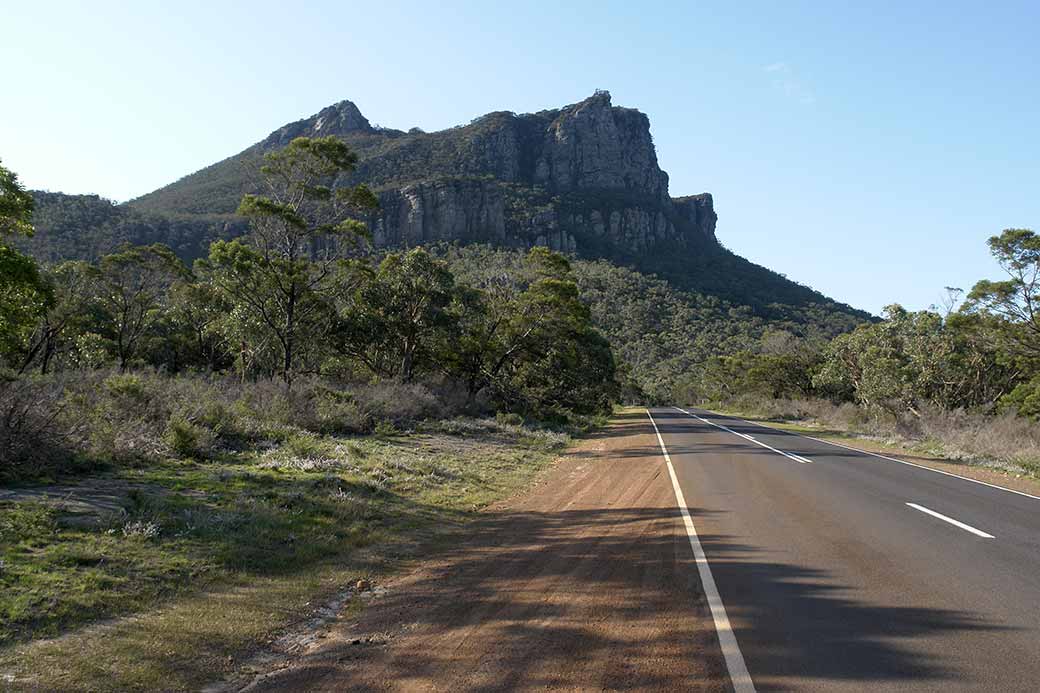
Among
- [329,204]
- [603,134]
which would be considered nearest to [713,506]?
[329,204]

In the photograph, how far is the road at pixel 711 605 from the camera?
455cm

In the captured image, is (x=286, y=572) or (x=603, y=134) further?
(x=603, y=134)

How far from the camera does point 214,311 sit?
125ft

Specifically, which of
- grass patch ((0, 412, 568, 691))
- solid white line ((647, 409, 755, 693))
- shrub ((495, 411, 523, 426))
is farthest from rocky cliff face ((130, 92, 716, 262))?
solid white line ((647, 409, 755, 693))

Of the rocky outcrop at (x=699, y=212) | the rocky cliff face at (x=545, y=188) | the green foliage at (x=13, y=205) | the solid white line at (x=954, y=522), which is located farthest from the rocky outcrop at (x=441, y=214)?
the solid white line at (x=954, y=522)

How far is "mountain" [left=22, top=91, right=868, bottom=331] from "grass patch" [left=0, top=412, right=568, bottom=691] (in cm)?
6550

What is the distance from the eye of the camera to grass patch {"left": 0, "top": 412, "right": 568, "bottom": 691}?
4.93m

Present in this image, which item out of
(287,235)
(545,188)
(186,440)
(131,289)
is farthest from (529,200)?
(186,440)

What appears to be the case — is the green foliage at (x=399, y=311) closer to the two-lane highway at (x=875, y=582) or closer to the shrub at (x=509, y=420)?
the shrub at (x=509, y=420)

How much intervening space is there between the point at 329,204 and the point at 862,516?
25447 mm

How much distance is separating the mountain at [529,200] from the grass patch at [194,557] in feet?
215

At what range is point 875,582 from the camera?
6691 millimetres

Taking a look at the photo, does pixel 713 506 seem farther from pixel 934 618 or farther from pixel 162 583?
pixel 162 583

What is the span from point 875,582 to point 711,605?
200cm
